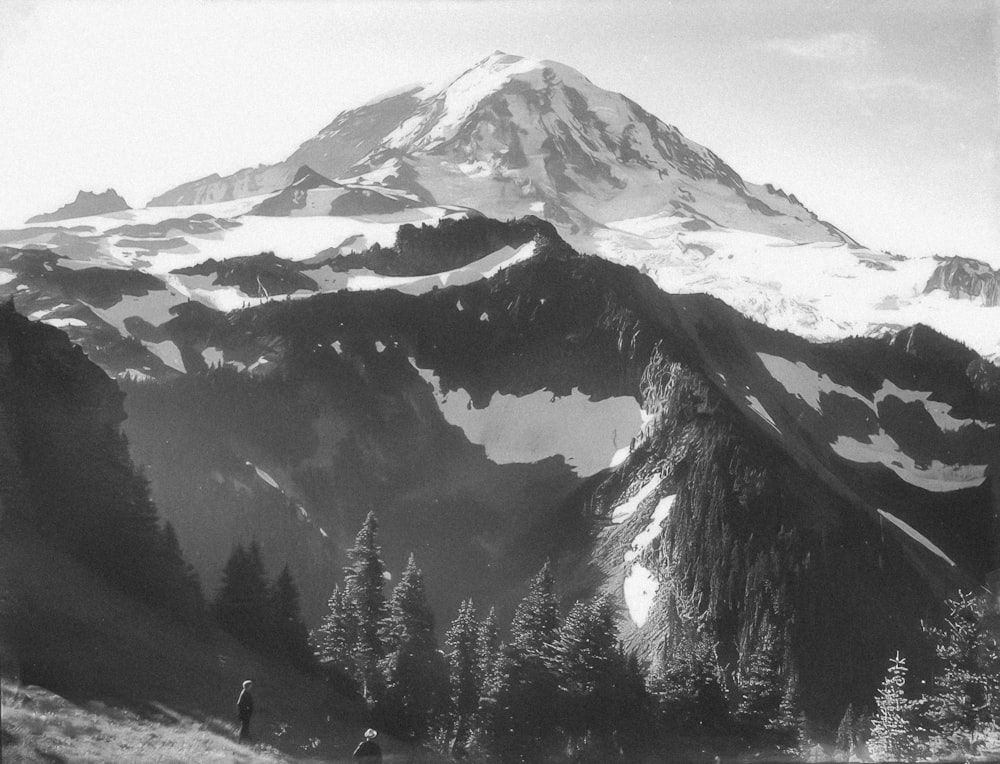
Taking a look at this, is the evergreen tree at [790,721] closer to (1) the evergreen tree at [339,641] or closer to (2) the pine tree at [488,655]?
(2) the pine tree at [488,655]

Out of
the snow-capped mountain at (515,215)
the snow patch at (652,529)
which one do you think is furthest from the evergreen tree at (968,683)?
the snow-capped mountain at (515,215)

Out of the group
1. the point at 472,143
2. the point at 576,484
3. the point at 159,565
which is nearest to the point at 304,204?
the point at 472,143

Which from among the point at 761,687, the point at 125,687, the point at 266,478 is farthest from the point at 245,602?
the point at 761,687

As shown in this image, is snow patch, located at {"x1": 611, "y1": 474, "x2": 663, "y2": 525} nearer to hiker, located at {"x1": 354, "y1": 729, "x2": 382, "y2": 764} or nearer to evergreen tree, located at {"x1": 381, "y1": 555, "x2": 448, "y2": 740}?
evergreen tree, located at {"x1": 381, "y1": 555, "x2": 448, "y2": 740}

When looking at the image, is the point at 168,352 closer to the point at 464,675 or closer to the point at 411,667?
the point at 411,667

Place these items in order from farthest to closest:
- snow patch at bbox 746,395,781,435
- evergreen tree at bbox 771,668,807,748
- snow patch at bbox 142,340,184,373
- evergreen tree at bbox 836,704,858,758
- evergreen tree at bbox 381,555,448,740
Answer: snow patch at bbox 746,395,781,435
snow patch at bbox 142,340,184,373
evergreen tree at bbox 836,704,858,758
evergreen tree at bbox 771,668,807,748
evergreen tree at bbox 381,555,448,740

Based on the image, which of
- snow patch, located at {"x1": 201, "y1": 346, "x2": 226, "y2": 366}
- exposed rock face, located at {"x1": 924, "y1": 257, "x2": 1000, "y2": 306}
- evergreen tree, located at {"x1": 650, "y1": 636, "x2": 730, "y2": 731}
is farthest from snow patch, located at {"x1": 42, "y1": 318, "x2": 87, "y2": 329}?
exposed rock face, located at {"x1": 924, "y1": 257, "x2": 1000, "y2": 306}
